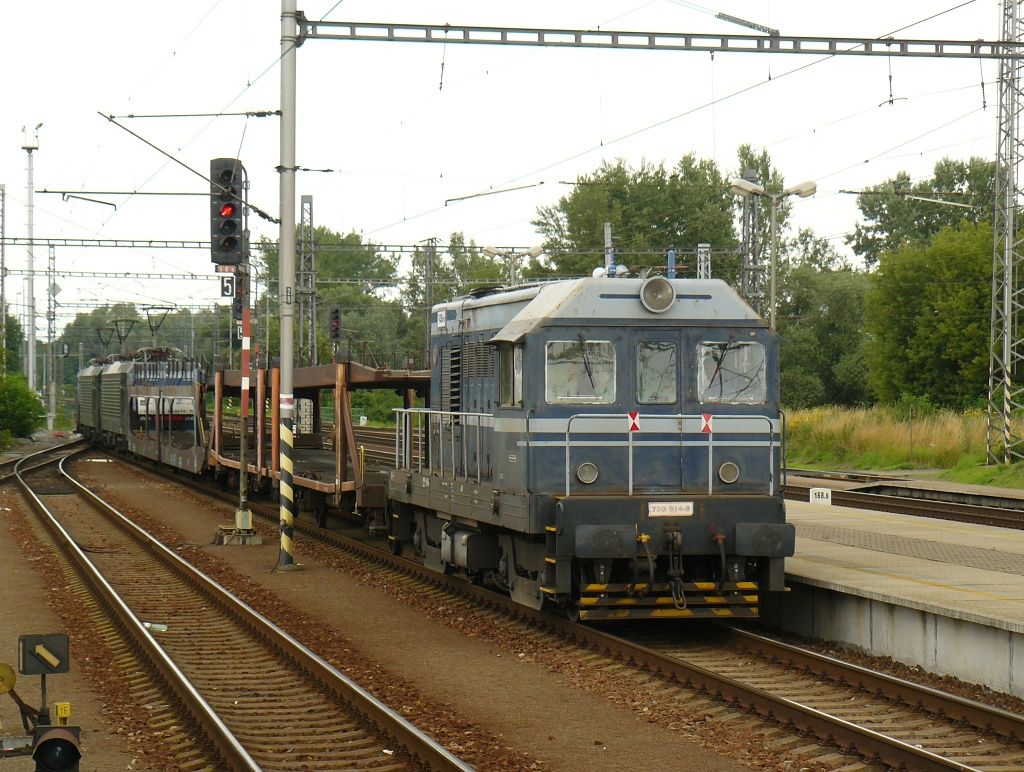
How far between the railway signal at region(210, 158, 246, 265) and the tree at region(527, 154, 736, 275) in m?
40.8

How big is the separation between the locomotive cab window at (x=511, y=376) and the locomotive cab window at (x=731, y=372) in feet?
5.78

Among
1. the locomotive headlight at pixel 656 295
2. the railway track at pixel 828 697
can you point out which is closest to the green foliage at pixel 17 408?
the railway track at pixel 828 697

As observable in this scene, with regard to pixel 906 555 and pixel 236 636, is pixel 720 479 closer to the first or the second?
pixel 906 555

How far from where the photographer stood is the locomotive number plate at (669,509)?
38.2 ft

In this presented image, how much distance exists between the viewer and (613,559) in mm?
11742

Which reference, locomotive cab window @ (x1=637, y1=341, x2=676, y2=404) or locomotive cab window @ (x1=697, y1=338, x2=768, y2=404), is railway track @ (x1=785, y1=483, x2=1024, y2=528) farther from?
locomotive cab window @ (x1=637, y1=341, x2=676, y2=404)

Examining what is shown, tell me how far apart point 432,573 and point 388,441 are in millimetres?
22082

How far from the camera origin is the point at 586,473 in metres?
12.1

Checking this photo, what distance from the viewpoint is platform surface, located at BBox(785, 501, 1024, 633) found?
1077 centimetres

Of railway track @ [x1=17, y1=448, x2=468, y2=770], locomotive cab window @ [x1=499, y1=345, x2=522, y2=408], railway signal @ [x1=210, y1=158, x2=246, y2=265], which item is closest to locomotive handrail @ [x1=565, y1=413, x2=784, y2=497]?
locomotive cab window @ [x1=499, y1=345, x2=522, y2=408]

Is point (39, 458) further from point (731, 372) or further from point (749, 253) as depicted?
point (731, 372)

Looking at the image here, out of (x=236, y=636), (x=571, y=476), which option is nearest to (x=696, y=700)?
(x=571, y=476)

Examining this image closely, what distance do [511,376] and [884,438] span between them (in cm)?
2781

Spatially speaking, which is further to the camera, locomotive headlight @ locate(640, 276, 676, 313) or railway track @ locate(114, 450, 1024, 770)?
locomotive headlight @ locate(640, 276, 676, 313)
